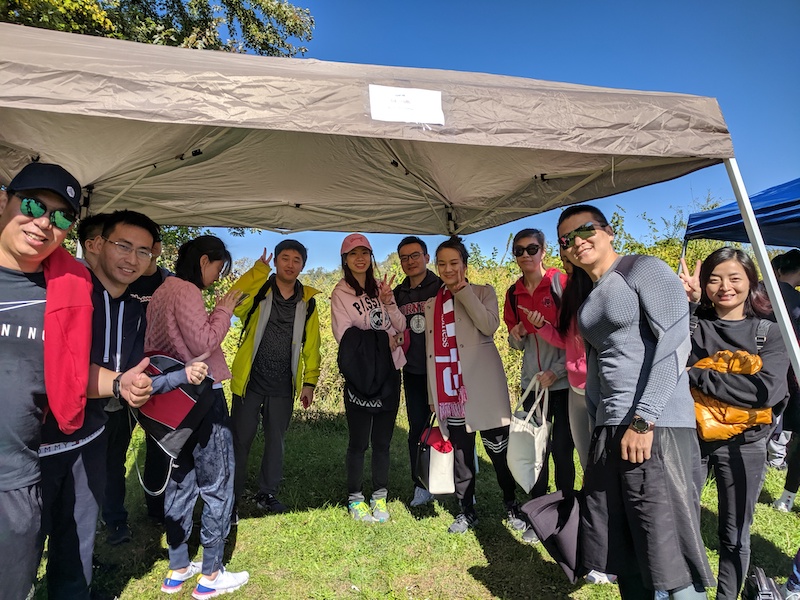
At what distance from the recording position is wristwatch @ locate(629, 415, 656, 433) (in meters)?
1.66

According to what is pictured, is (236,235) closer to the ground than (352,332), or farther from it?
farther from it

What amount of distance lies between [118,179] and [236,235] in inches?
207

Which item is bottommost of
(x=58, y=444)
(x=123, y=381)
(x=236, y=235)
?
(x=58, y=444)

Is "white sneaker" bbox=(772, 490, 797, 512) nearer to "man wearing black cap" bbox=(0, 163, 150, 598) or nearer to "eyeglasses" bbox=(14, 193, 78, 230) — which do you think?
"man wearing black cap" bbox=(0, 163, 150, 598)

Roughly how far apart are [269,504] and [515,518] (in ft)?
6.06

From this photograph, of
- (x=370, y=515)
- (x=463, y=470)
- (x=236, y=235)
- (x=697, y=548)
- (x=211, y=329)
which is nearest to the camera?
(x=697, y=548)

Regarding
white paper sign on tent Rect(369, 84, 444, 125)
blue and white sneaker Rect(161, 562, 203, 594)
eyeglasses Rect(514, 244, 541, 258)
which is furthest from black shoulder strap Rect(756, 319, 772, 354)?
blue and white sneaker Rect(161, 562, 203, 594)

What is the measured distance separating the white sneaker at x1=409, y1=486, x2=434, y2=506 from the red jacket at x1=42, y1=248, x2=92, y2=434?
103 inches

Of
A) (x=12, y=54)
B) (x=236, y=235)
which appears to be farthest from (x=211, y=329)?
(x=236, y=235)

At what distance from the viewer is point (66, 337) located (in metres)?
1.50

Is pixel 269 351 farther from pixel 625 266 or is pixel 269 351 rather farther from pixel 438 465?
pixel 625 266

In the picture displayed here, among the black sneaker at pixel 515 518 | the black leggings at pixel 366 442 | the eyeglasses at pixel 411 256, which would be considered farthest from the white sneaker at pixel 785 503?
Answer: the eyeglasses at pixel 411 256

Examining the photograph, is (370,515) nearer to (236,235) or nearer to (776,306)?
(776,306)

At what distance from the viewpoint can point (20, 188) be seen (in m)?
1.38
